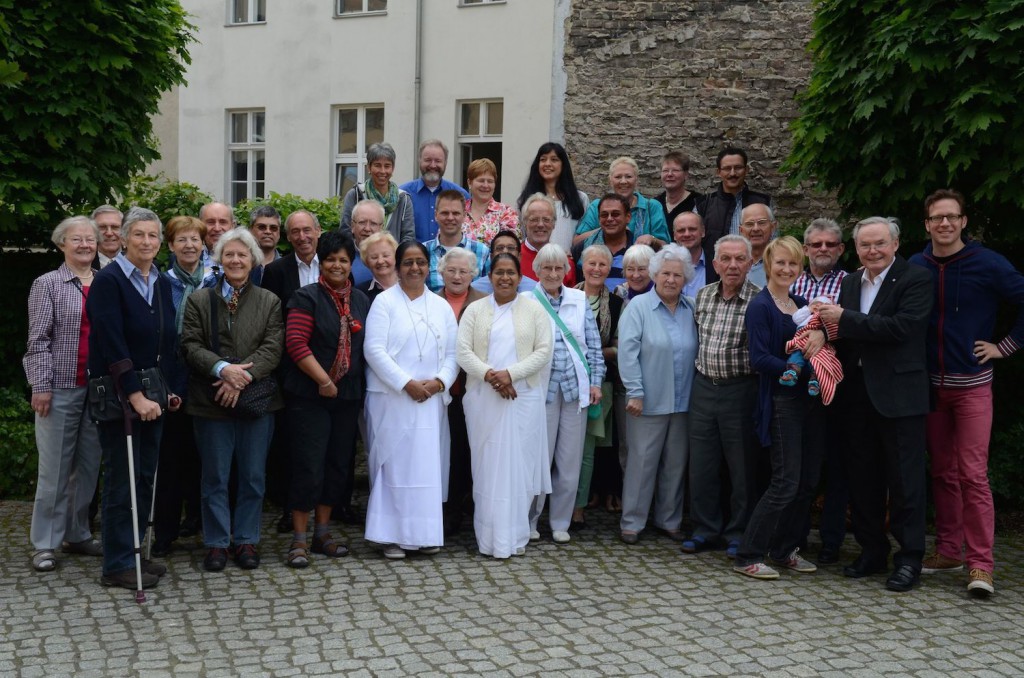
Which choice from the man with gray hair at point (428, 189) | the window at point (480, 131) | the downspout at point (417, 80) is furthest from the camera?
the downspout at point (417, 80)

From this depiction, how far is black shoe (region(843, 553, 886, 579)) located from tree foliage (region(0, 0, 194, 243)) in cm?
681

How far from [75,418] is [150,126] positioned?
162 inches

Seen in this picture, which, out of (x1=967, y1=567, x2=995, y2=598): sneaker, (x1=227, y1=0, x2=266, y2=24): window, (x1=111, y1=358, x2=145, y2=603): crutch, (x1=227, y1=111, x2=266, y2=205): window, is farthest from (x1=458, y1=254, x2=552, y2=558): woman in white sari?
(x1=227, y1=0, x2=266, y2=24): window

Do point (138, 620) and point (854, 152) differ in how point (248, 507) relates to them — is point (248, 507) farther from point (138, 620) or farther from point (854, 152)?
point (854, 152)

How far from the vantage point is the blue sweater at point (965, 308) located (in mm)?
6805

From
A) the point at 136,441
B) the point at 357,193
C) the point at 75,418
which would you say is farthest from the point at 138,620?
the point at 357,193

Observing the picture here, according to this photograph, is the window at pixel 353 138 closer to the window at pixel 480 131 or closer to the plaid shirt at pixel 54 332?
the window at pixel 480 131

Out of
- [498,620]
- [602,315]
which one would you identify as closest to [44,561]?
[498,620]

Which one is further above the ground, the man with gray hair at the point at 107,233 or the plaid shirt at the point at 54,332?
the man with gray hair at the point at 107,233

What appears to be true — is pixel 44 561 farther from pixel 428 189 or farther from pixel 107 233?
pixel 428 189

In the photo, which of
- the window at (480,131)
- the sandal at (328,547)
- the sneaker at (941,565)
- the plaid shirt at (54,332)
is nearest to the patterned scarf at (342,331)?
the sandal at (328,547)

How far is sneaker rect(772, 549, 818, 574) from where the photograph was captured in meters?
7.11

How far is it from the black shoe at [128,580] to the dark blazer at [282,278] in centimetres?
212

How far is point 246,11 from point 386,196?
12.7 m
